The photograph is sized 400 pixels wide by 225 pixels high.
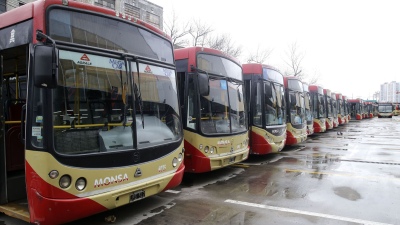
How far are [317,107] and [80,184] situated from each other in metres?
18.3

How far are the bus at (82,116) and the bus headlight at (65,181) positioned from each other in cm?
1

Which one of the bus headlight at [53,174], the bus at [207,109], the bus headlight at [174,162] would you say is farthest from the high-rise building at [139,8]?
the bus headlight at [53,174]

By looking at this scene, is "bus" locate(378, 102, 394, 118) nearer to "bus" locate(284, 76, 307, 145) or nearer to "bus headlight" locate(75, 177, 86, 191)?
"bus" locate(284, 76, 307, 145)

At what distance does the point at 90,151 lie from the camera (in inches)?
168

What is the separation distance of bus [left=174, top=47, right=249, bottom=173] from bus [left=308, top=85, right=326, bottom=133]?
1291 cm

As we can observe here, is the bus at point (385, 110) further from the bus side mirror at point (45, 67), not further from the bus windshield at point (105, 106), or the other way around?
the bus side mirror at point (45, 67)

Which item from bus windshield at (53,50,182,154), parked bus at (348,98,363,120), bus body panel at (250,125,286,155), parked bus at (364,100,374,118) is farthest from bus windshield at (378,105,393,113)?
bus windshield at (53,50,182,154)

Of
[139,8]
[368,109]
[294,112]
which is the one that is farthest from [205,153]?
[368,109]

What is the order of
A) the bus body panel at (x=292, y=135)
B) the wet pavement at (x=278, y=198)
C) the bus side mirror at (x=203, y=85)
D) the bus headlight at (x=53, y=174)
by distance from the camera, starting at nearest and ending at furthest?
the bus headlight at (x=53, y=174)
the wet pavement at (x=278, y=198)
the bus side mirror at (x=203, y=85)
the bus body panel at (x=292, y=135)

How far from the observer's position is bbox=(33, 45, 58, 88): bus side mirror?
11.9 ft

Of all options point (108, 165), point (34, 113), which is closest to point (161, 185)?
point (108, 165)

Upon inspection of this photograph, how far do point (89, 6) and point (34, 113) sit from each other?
67.9 inches

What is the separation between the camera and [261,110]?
33.3ft

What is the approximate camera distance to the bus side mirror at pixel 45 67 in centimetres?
363
